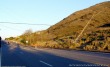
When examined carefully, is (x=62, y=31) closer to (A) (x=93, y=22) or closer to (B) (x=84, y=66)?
(A) (x=93, y=22)

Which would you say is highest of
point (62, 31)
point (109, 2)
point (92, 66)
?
point (109, 2)

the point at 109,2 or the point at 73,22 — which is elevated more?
the point at 109,2

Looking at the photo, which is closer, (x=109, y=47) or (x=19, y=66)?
(x=19, y=66)

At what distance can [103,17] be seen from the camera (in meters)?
114

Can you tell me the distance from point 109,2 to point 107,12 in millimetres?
24948

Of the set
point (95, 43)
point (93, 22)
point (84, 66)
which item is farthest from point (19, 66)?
point (93, 22)

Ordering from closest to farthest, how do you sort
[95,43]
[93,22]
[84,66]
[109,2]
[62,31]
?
[84,66]
[95,43]
[93,22]
[62,31]
[109,2]

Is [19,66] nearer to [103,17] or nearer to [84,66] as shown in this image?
[84,66]

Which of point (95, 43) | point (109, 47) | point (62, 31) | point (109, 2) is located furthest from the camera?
point (109, 2)

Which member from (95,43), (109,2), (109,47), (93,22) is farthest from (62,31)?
(109,47)

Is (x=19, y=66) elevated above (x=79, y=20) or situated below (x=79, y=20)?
below

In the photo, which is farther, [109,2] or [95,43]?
[109,2]

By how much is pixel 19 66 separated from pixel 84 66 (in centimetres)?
386

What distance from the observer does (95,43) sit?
54.5m
